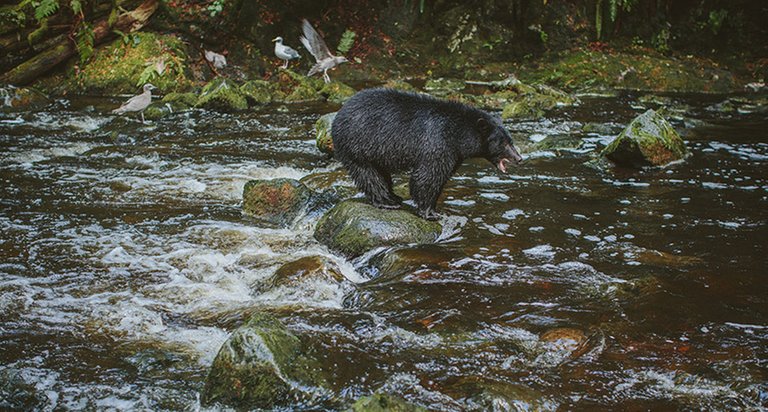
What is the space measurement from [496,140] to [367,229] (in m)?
1.58

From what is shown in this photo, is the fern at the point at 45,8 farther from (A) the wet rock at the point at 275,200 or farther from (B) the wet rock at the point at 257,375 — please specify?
(B) the wet rock at the point at 257,375

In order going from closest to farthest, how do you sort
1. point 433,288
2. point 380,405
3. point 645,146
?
point 380,405
point 433,288
point 645,146

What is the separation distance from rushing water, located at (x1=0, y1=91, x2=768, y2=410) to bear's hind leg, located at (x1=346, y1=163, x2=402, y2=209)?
0.68 m

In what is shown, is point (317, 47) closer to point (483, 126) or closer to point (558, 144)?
point (558, 144)

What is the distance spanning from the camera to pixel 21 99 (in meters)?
14.2

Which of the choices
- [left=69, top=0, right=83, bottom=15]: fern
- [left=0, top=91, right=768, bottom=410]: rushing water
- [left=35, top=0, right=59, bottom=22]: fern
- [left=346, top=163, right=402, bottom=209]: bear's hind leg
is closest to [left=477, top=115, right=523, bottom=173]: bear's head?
[left=0, top=91, right=768, bottom=410]: rushing water

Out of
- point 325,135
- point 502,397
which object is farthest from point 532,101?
point 502,397

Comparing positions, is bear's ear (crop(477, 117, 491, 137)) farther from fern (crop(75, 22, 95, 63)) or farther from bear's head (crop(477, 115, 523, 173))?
fern (crop(75, 22, 95, 63))

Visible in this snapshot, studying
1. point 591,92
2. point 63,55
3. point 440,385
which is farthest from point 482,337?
point 63,55

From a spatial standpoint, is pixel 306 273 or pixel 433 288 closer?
pixel 433 288

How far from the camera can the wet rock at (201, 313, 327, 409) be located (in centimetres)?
369

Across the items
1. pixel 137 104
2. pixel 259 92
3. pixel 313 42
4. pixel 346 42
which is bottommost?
pixel 259 92

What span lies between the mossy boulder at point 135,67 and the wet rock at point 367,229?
1098cm

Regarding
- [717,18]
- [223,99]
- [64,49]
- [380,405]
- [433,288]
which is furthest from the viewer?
[717,18]
